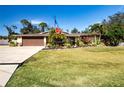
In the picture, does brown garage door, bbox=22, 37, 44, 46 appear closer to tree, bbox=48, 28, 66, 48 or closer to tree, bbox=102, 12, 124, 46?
tree, bbox=48, 28, 66, 48

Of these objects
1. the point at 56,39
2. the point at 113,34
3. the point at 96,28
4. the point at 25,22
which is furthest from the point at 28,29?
the point at 113,34

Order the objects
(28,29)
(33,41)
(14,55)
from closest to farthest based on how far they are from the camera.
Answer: (14,55) → (33,41) → (28,29)

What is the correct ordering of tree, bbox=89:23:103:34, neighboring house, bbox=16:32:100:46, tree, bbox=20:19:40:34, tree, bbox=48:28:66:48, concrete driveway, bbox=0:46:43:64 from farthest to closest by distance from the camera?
1. tree, bbox=20:19:40:34
2. neighboring house, bbox=16:32:100:46
3. tree, bbox=89:23:103:34
4. tree, bbox=48:28:66:48
5. concrete driveway, bbox=0:46:43:64

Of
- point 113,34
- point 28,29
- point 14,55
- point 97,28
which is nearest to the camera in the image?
point 14,55

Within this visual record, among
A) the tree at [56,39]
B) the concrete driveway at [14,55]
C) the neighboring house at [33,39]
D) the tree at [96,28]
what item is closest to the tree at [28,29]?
the neighboring house at [33,39]

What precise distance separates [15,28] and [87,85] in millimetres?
34292

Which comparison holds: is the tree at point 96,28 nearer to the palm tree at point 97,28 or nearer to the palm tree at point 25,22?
the palm tree at point 97,28

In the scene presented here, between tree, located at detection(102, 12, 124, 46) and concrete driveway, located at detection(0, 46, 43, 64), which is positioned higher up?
tree, located at detection(102, 12, 124, 46)

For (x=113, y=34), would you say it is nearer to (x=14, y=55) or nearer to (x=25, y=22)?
(x=25, y=22)

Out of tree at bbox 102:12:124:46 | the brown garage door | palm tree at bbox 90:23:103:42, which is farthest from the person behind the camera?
the brown garage door

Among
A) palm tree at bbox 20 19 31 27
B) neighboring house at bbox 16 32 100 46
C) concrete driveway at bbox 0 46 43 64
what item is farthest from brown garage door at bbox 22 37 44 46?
concrete driveway at bbox 0 46 43 64

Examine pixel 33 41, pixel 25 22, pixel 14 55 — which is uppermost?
pixel 25 22
